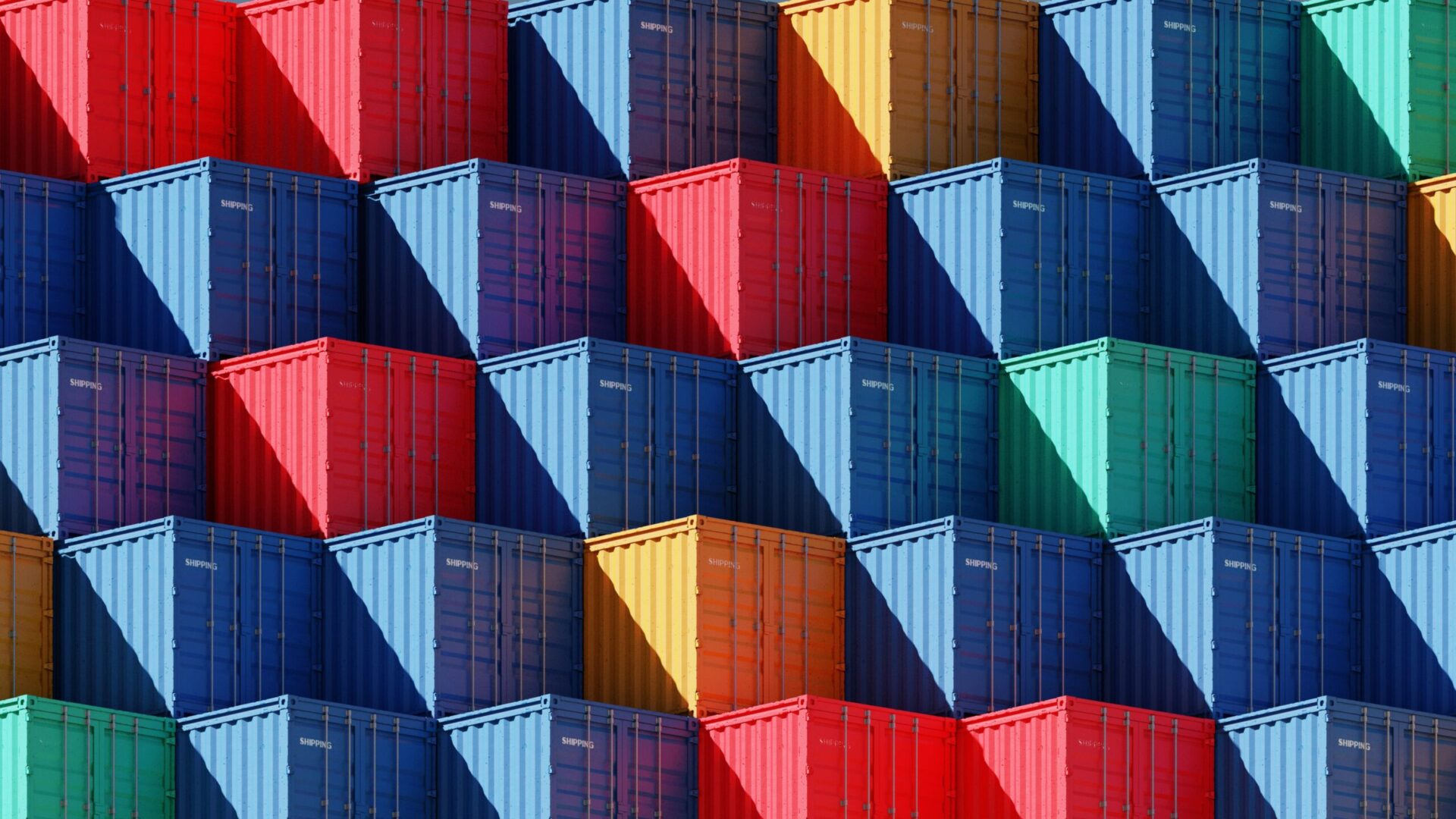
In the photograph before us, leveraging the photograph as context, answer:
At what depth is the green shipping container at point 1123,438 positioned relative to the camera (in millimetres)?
127500

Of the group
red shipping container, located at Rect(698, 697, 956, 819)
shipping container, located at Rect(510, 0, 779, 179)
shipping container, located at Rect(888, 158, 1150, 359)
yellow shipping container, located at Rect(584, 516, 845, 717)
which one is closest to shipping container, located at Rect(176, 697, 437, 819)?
yellow shipping container, located at Rect(584, 516, 845, 717)

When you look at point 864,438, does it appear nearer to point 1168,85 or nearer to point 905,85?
point 905,85

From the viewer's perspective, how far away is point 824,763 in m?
120

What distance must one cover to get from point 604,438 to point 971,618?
856 centimetres

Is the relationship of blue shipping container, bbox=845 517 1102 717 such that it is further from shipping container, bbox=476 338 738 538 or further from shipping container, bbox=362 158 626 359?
shipping container, bbox=362 158 626 359

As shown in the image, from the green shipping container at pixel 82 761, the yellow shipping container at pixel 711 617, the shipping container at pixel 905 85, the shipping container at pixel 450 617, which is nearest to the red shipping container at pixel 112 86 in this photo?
the shipping container at pixel 905 85

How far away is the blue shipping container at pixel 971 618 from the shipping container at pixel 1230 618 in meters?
0.81

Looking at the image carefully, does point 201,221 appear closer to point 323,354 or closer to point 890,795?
point 323,354

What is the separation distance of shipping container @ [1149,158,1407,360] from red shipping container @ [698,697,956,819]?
45.4ft

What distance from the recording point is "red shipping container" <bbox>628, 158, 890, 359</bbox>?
131m

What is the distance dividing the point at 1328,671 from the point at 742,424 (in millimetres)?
13107

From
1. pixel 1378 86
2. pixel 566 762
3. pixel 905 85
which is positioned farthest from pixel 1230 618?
pixel 1378 86

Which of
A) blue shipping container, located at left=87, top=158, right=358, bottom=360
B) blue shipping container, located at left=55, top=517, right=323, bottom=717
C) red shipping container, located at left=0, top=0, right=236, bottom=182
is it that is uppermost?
red shipping container, located at left=0, top=0, right=236, bottom=182

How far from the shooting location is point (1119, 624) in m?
126
